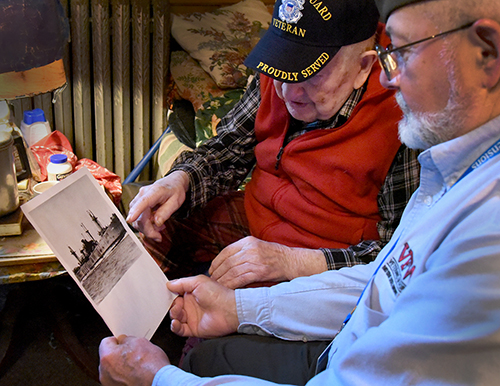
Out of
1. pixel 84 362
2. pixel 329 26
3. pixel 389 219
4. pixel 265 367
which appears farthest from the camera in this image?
pixel 84 362

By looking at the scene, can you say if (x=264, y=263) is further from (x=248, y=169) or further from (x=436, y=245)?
(x=436, y=245)

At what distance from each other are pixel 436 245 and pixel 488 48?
27 cm

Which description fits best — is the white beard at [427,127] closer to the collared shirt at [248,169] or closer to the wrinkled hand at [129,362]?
the collared shirt at [248,169]

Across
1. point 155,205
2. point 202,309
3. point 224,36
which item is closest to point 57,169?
point 155,205

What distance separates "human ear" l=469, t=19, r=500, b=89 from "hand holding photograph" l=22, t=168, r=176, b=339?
81cm

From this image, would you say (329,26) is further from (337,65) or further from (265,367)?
(265,367)

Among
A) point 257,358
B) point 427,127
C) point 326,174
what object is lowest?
point 257,358

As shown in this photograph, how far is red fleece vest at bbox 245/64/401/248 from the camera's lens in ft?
3.97

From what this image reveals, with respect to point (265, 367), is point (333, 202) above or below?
above

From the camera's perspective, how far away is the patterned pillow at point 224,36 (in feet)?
7.45

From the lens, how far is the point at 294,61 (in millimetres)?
1132

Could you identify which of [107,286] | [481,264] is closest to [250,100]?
[107,286]

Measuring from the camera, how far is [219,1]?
8.42ft

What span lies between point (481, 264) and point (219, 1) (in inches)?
93.3
